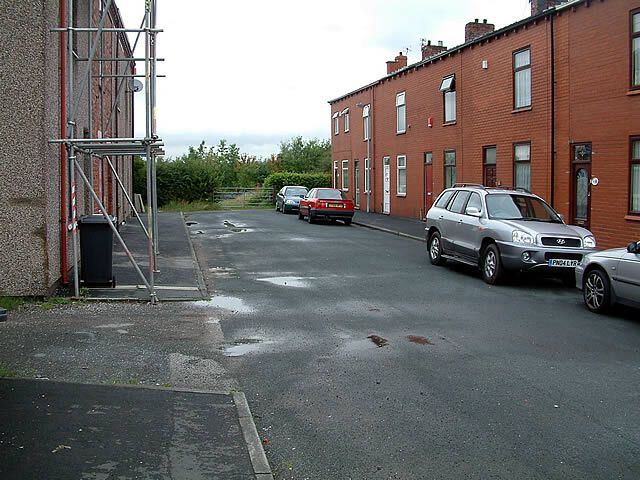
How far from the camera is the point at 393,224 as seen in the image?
2941cm

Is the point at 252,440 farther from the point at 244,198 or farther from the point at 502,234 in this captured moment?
the point at 244,198

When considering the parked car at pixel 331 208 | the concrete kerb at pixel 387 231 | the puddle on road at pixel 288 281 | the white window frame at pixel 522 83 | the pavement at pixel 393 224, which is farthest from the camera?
the parked car at pixel 331 208

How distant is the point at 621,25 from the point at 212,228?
1663 cm

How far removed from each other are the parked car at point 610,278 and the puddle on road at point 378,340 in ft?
11.9

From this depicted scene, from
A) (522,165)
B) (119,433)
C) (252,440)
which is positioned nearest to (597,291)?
(252,440)

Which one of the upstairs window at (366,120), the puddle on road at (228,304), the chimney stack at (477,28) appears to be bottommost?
the puddle on road at (228,304)

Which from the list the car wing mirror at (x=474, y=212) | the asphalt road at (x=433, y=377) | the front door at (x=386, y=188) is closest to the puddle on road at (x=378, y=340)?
the asphalt road at (x=433, y=377)

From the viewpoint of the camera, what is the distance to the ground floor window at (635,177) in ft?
57.3

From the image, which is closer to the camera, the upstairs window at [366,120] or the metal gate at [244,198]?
the upstairs window at [366,120]

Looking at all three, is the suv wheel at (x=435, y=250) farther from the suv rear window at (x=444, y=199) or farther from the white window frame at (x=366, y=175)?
the white window frame at (x=366, y=175)

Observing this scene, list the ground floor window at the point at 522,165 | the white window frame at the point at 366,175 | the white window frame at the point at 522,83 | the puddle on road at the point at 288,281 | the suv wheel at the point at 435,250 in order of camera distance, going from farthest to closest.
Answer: the white window frame at the point at 366,175 → the ground floor window at the point at 522,165 → the white window frame at the point at 522,83 → the suv wheel at the point at 435,250 → the puddle on road at the point at 288,281

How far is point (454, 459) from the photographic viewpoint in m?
5.23

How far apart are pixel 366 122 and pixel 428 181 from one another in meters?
9.36

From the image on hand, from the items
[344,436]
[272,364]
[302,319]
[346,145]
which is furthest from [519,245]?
[346,145]
